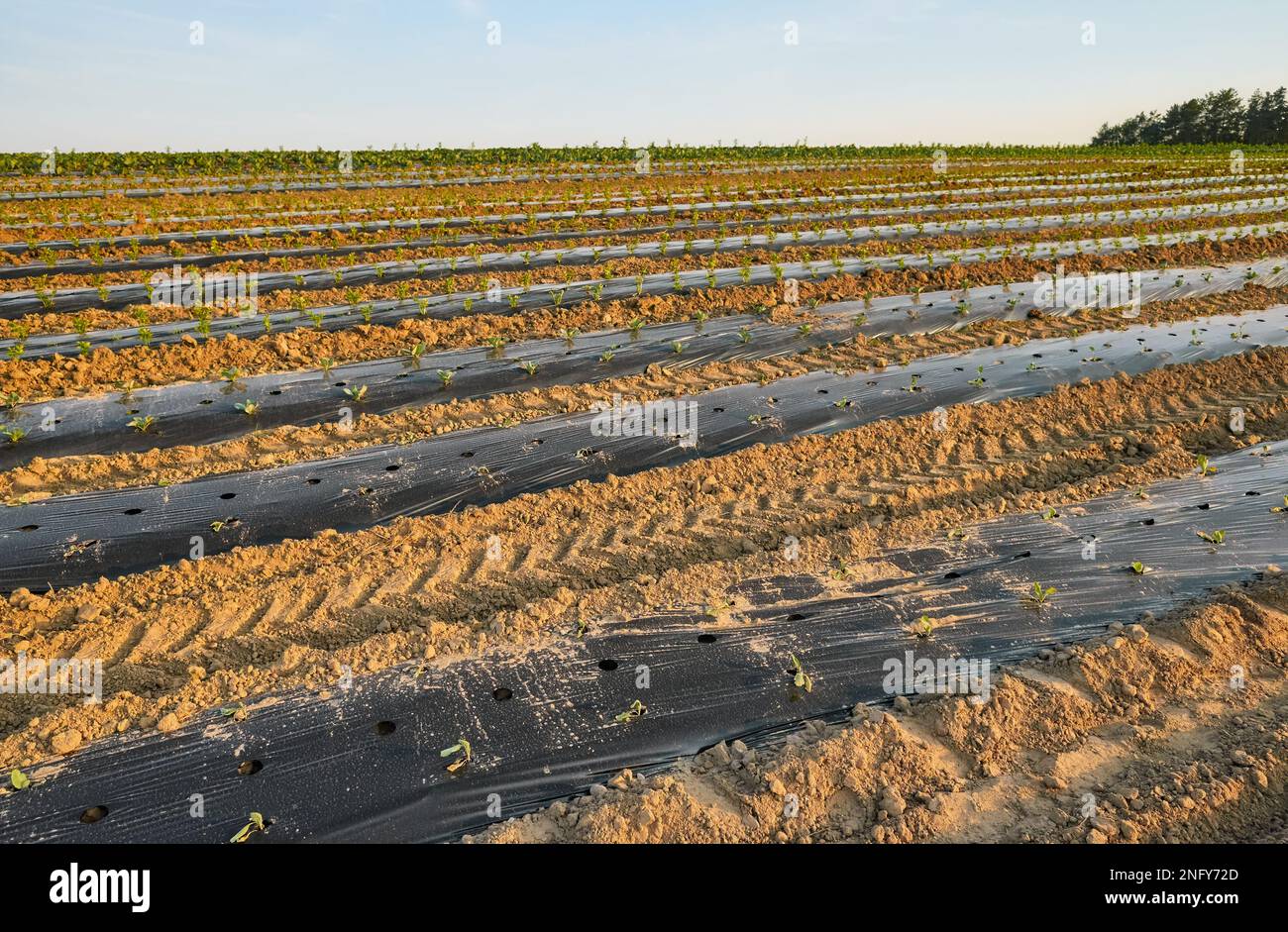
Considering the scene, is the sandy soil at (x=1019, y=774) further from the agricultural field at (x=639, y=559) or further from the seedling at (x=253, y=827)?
the seedling at (x=253, y=827)

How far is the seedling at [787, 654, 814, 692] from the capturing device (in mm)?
3775

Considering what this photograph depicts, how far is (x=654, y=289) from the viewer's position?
11.3 metres

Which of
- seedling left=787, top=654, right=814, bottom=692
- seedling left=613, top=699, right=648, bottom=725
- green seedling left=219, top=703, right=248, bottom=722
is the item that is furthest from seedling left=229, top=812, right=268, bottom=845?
seedling left=787, top=654, right=814, bottom=692

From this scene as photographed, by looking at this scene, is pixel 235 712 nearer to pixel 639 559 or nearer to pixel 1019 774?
pixel 639 559

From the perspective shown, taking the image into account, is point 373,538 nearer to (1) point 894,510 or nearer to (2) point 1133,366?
(1) point 894,510

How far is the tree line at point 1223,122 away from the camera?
53.8 meters

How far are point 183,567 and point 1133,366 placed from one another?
10675 mm

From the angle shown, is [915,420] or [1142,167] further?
[1142,167]

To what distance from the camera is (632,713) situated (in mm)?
3635

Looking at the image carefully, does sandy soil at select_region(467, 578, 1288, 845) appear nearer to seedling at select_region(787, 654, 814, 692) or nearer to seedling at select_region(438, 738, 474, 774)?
seedling at select_region(787, 654, 814, 692)

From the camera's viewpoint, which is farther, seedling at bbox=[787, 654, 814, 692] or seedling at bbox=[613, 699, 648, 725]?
seedling at bbox=[787, 654, 814, 692]

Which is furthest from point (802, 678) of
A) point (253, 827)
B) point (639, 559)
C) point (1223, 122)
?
point (1223, 122)

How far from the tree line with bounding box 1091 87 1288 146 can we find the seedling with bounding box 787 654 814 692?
7404cm
